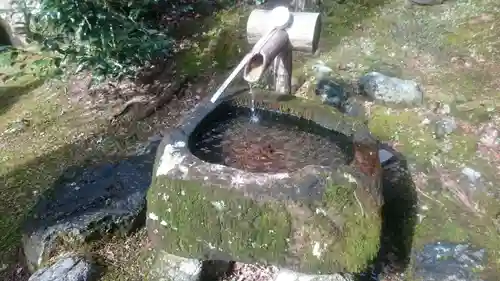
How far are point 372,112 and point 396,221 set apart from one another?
1.39 m

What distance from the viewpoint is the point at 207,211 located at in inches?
115

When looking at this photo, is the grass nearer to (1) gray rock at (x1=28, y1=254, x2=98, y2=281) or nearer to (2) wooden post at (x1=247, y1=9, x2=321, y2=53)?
(1) gray rock at (x1=28, y1=254, x2=98, y2=281)

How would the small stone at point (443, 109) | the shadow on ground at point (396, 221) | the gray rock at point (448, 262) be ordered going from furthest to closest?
the small stone at point (443, 109) < the shadow on ground at point (396, 221) < the gray rock at point (448, 262)

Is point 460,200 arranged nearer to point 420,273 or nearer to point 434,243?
point 434,243

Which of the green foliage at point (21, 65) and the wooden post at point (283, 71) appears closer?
the wooden post at point (283, 71)

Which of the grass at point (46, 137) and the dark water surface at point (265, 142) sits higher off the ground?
the dark water surface at point (265, 142)

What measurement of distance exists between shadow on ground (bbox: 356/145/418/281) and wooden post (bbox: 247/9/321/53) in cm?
131

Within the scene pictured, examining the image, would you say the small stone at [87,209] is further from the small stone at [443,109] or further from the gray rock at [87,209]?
the small stone at [443,109]

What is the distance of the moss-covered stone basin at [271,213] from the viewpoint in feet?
9.25

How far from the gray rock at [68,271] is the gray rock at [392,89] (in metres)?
3.01

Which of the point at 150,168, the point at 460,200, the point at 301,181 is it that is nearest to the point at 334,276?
the point at 301,181

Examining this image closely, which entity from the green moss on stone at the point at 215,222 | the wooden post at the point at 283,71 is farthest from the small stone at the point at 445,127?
the green moss on stone at the point at 215,222

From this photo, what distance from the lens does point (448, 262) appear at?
355 cm

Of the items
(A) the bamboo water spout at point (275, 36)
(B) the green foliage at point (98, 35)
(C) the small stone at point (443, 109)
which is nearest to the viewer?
(A) the bamboo water spout at point (275, 36)
